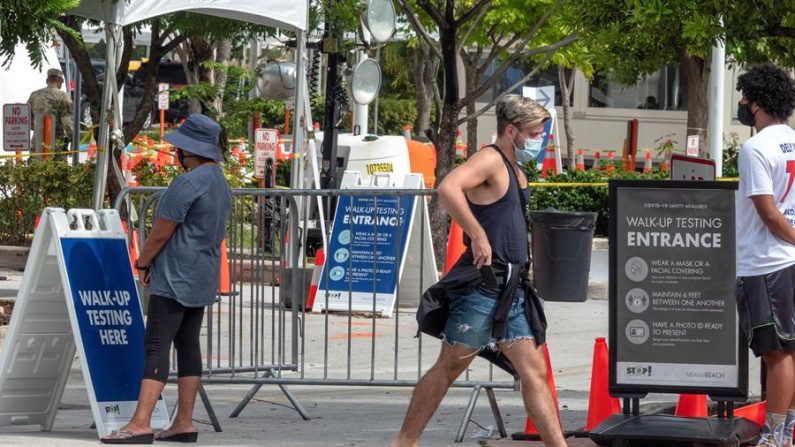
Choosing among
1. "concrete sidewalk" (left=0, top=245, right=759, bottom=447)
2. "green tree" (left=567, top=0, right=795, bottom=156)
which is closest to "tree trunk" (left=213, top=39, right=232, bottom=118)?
"concrete sidewalk" (left=0, top=245, right=759, bottom=447)

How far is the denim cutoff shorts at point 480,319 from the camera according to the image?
6.51 m

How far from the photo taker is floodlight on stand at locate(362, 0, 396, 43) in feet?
55.1

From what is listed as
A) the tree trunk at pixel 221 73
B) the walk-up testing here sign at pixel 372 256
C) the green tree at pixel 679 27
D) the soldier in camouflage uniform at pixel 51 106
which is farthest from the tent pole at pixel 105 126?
the tree trunk at pixel 221 73

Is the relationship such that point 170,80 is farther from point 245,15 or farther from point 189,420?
point 189,420

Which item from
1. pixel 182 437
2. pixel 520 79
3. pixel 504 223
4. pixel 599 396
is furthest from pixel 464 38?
pixel 520 79

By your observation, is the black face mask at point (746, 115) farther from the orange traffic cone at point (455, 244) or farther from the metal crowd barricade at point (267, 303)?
the orange traffic cone at point (455, 244)

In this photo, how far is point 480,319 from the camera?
6508 millimetres

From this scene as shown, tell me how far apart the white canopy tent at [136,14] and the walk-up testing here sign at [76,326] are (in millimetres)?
3964

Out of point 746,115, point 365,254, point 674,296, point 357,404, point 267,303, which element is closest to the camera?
point 746,115

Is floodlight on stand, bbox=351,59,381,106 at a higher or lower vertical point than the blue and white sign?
higher

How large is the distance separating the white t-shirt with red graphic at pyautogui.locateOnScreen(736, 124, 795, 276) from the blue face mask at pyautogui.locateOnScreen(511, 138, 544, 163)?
945mm

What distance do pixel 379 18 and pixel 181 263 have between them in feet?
32.8

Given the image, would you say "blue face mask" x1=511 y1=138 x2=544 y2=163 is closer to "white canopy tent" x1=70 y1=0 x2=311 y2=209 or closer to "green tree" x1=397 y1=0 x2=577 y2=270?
"green tree" x1=397 y1=0 x2=577 y2=270

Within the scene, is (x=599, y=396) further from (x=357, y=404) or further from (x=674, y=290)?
(x=357, y=404)
